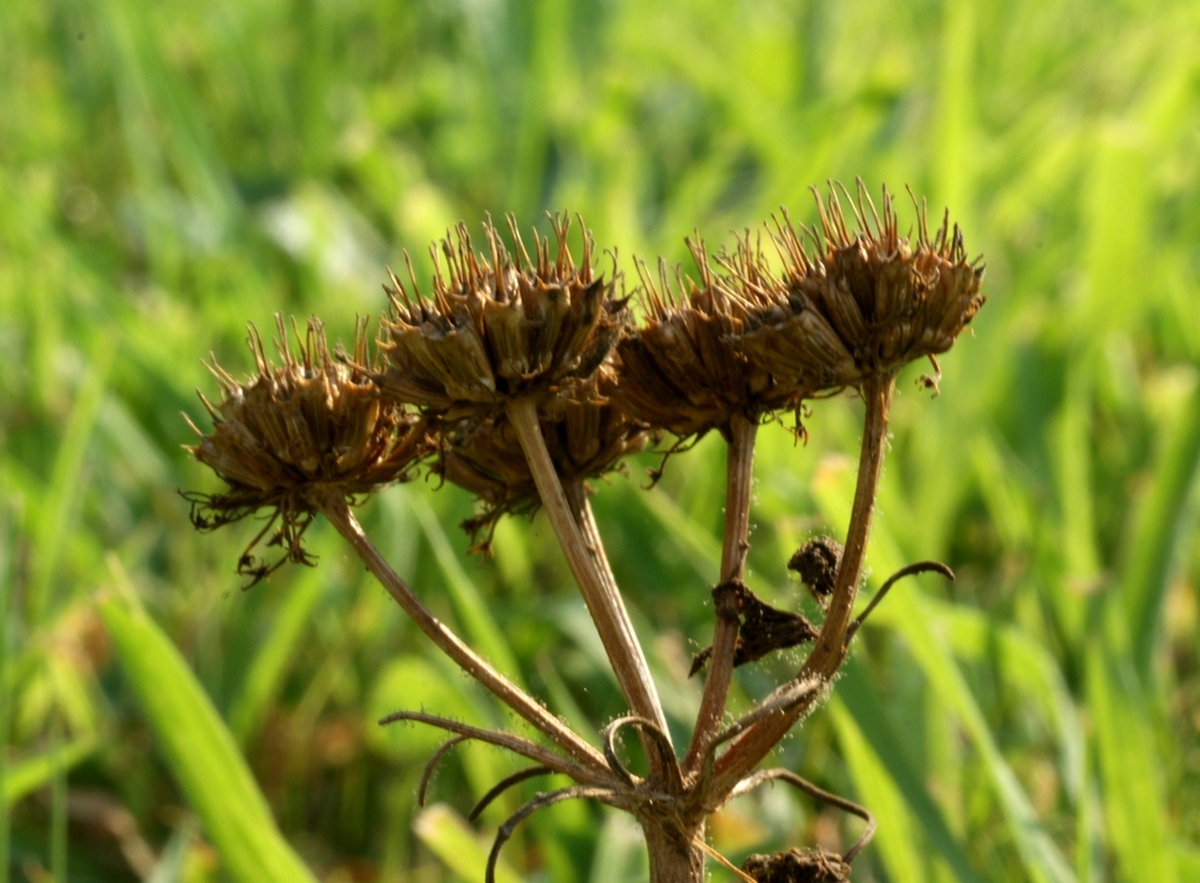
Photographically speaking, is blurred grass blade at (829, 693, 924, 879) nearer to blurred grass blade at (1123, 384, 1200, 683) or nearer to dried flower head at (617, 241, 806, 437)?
blurred grass blade at (1123, 384, 1200, 683)

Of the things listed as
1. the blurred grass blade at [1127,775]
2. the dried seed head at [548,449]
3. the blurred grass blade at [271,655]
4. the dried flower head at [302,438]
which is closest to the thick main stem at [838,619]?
the dried seed head at [548,449]

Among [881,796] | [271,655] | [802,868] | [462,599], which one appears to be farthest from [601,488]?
[802,868]

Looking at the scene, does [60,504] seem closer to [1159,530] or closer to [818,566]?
[818,566]

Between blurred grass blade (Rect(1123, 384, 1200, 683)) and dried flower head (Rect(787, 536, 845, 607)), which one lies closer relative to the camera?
dried flower head (Rect(787, 536, 845, 607))

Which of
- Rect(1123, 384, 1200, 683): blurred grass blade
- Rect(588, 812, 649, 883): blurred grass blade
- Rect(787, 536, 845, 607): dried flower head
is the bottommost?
Rect(588, 812, 649, 883): blurred grass blade

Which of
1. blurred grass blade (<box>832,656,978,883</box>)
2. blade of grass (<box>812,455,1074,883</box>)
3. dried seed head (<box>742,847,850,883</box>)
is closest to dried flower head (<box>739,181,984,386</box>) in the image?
dried seed head (<box>742,847,850,883</box>)

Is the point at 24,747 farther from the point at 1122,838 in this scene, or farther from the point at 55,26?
the point at 55,26

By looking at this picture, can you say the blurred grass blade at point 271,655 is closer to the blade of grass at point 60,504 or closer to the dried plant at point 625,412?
the blade of grass at point 60,504
